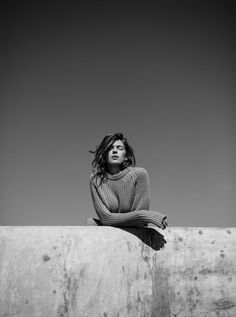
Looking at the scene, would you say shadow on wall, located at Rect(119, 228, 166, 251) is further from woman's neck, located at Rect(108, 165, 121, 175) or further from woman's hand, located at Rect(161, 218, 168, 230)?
woman's neck, located at Rect(108, 165, 121, 175)

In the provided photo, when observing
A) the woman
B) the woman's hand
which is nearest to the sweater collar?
the woman

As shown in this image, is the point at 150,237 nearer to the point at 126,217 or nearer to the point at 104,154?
the point at 126,217

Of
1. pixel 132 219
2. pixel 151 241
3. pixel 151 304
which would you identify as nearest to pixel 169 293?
pixel 151 304

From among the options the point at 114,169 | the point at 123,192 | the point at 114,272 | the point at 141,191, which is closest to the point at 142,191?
the point at 141,191

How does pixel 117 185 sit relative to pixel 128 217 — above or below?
above

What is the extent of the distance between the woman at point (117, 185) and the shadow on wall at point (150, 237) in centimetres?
4

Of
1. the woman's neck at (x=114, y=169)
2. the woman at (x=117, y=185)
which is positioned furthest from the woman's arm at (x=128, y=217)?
the woman's neck at (x=114, y=169)

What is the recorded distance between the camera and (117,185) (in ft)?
7.93

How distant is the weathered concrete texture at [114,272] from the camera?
6.23 ft

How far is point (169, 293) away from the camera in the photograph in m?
1.97

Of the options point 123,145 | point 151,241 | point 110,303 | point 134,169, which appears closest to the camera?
point 110,303

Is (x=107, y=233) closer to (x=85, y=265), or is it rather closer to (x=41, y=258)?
(x=85, y=265)

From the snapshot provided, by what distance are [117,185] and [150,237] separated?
52 centimetres

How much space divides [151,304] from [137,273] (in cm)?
20
